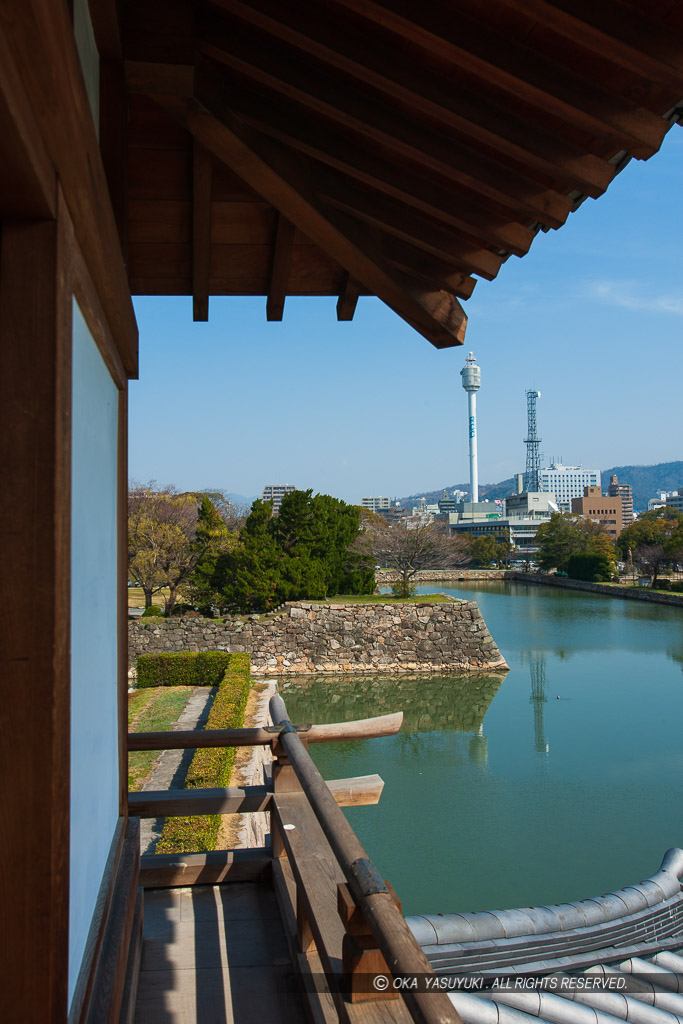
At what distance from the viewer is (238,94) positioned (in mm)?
1696

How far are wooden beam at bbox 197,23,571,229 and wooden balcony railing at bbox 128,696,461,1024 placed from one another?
52.1 inches

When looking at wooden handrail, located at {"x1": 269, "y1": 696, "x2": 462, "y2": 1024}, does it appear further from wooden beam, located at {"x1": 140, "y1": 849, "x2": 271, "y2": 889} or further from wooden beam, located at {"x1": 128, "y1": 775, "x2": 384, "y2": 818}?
wooden beam, located at {"x1": 140, "y1": 849, "x2": 271, "y2": 889}

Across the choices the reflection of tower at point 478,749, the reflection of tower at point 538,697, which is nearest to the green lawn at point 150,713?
the reflection of tower at point 478,749

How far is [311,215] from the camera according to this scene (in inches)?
71.1

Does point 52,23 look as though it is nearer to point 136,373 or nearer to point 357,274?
point 136,373

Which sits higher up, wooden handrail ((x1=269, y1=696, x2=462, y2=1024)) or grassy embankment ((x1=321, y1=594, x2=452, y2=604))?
wooden handrail ((x1=269, y1=696, x2=462, y2=1024))

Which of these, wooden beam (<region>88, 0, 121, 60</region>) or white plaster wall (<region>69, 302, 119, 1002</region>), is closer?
white plaster wall (<region>69, 302, 119, 1002</region>)

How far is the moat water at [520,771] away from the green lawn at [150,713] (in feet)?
5.91

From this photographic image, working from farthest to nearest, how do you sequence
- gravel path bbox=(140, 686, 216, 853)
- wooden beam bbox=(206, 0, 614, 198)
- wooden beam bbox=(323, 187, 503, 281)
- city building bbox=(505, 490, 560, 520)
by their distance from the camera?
city building bbox=(505, 490, 560, 520)
gravel path bbox=(140, 686, 216, 853)
wooden beam bbox=(323, 187, 503, 281)
wooden beam bbox=(206, 0, 614, 198)

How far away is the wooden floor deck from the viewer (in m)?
1.62

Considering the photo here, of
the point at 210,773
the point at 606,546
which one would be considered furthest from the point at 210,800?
the point at 606,546

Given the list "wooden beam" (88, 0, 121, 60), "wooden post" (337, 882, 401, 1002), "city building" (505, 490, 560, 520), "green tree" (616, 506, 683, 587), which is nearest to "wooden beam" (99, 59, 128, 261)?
"wooden beam" (88, 0, 121, 60)

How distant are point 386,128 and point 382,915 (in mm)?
1493

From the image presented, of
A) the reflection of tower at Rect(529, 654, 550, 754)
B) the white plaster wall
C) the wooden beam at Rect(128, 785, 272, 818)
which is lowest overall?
the reflection of tower at Rect(529, 654, 550, 754)
